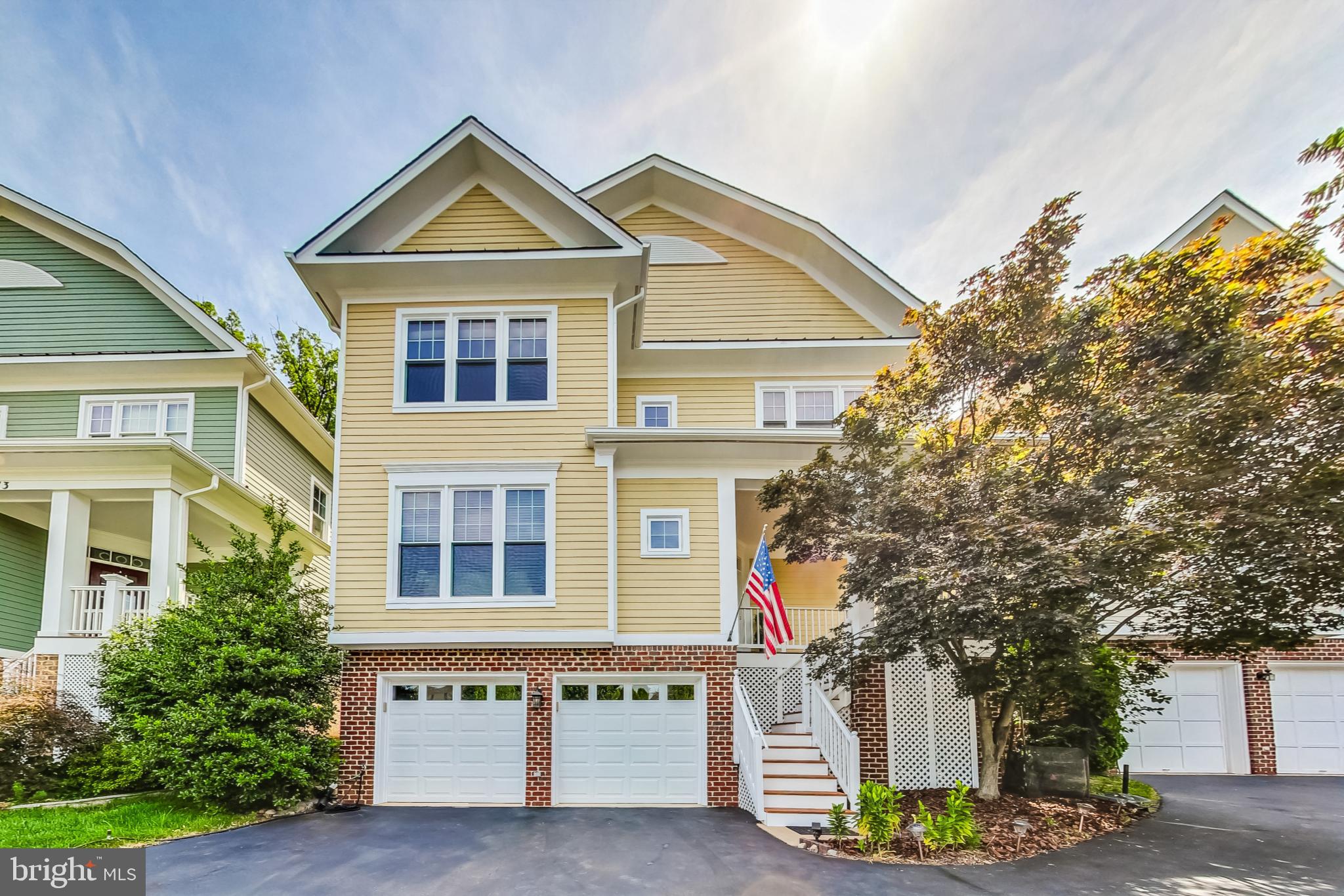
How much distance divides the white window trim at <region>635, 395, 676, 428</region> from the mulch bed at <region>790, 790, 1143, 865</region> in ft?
25.5

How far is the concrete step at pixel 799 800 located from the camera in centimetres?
1008

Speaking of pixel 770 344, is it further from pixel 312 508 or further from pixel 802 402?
pixel 312 508

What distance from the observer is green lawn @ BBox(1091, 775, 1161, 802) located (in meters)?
11.5

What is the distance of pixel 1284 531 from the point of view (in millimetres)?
8156

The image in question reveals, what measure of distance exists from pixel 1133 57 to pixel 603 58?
8019mm

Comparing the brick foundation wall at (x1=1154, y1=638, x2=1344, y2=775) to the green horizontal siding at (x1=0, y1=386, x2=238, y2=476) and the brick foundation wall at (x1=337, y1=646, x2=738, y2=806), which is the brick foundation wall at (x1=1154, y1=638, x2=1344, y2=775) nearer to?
the brick foundation wall at (x1=337, y1=646, x2=738, y2=806)

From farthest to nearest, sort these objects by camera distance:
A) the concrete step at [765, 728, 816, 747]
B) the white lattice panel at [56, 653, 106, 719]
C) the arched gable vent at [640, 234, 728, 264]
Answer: the arched gable vent at [640, 234, 728, 264] → the white lattice panel at [56, 653, 106, 719] → the concrete step at [765, 728, 816, 747]

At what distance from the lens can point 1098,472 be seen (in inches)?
359

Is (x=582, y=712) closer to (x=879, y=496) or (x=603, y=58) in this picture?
(x=879, y=496)

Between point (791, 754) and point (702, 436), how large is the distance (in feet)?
15.7

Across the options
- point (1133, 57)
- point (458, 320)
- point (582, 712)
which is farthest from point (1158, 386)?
point (458, 320)

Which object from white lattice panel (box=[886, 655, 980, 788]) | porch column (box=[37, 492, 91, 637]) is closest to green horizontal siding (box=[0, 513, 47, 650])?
porch column (box=[37, 492, 91, 637])

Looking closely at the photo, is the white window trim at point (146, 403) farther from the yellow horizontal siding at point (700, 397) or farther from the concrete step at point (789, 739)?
the concrete step at point (789, 739)
